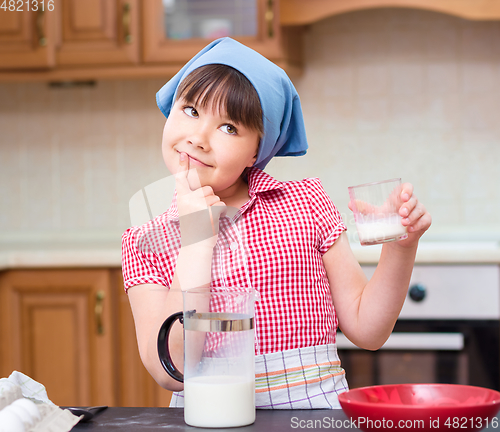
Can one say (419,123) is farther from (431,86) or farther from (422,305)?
(422,305)

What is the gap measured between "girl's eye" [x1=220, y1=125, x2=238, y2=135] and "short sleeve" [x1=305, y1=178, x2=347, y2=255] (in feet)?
0.58

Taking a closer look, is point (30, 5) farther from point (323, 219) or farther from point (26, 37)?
point (323, 219)

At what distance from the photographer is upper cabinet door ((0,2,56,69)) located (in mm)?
2166

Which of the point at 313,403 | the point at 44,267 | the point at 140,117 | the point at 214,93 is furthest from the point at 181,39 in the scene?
the point at 313,403

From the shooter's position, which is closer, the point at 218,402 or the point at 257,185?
the point at 218,402

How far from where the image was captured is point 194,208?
806mm

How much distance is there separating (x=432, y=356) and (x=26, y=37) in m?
1.69

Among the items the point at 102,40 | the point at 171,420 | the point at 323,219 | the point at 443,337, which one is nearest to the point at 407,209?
the point at 323,219

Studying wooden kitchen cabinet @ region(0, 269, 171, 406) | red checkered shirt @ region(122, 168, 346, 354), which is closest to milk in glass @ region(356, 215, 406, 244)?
red checkered shirt @ region(122, 168, 346, 354)

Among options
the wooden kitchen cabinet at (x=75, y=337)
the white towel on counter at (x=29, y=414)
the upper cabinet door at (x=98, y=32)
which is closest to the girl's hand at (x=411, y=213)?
the white towel on counter at (x=29, y=414)

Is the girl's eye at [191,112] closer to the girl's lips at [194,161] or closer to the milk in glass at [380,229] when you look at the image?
the girl's lips at [194,161]

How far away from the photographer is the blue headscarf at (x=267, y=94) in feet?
2.76

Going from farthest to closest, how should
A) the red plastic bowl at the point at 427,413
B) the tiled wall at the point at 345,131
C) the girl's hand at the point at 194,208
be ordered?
the tiled wall at the point at 345,131
the girl's hand at the point at 194,208
the red plastic bowl at the point at 427,413

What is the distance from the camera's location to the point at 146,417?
660 mm
